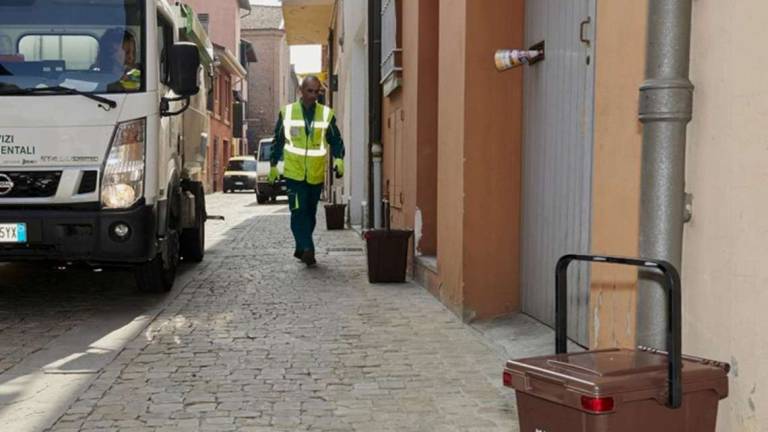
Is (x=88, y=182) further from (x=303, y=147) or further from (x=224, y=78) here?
(x=224, y=78)

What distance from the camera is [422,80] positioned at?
8.52m

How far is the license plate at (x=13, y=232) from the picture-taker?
6293 mm

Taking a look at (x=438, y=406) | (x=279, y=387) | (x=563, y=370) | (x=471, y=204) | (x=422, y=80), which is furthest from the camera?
(x=422, y=80)

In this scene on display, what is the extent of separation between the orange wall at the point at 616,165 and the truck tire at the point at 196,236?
6.58 meters

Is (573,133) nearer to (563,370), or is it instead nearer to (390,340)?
(390,340)

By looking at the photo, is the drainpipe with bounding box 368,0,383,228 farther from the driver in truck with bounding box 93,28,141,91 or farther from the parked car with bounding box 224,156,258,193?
the parked car with bounding box 224,156,258,193

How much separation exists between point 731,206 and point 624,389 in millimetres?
949

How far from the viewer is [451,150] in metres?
6.88

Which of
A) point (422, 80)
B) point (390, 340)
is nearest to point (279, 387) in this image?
Result: point (390, 340)

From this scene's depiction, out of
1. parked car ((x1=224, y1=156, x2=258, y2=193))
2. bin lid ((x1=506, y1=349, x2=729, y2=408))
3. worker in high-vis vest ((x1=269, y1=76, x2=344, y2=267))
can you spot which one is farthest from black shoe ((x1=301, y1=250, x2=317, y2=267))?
parked car ((x1=224, y1=156, x2=258, y2=193))

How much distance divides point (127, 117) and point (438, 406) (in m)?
3.47

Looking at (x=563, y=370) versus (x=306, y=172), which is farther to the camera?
(x=306, y=172)

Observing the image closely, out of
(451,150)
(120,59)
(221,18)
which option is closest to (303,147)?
(451,150)

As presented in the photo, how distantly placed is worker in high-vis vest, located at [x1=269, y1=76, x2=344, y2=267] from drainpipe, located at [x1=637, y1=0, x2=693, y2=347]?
22.3ft
